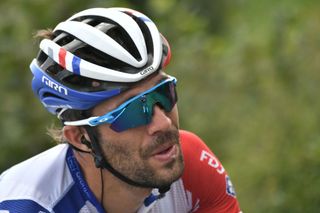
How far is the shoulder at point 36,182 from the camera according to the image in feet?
10.6

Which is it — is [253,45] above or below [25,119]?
above

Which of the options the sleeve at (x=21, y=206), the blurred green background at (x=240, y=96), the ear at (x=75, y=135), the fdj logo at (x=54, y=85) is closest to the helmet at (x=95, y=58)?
the fdj logo at (x=54, y=85)

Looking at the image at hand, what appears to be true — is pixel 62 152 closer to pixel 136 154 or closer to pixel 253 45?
pixel 136 154

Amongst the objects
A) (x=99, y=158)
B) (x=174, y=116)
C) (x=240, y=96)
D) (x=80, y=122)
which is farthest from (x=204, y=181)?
(x=240, y=96)

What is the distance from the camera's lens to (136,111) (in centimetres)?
314

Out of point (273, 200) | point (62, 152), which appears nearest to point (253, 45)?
point (273, 200)

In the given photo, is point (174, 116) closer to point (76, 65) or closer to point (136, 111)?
point (136, 111)

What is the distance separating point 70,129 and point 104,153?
0.24 meters

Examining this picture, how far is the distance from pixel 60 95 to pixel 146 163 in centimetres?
51

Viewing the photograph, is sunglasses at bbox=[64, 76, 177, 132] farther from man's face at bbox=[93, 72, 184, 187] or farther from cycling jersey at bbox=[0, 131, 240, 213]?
cycling jersey at bbox=[0, 131, 240, 213]

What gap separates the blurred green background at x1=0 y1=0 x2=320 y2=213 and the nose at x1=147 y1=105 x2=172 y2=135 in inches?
114

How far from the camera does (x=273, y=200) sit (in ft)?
20.5

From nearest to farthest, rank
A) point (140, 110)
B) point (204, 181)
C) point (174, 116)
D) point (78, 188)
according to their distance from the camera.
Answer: point (140, 110) < point (174, 116) < point (78, 188) < point (204, 181)

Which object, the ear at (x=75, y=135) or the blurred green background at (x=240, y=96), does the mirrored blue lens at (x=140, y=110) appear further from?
the blurred green background at (x=240, y=96)
